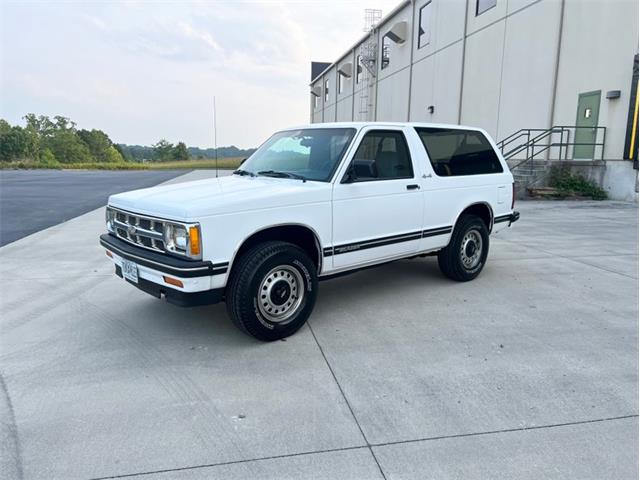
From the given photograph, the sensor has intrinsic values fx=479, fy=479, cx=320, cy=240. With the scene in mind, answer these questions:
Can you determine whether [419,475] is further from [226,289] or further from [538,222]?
[538,222]

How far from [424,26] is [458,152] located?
894 inches

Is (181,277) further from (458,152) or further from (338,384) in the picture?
(458,152)

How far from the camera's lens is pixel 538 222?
1088cm

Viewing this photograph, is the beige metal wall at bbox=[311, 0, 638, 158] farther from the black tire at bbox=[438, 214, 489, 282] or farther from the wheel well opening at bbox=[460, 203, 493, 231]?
the black tire at bbox=[438, 214, 489, 282]

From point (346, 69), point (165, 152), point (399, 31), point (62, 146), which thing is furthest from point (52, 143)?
point (399, 31)

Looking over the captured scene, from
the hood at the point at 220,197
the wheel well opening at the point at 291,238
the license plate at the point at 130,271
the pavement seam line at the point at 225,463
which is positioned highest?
the hood at the point at 220,197

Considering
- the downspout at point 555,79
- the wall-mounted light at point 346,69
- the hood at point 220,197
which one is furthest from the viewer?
the wall-mounted light at point 346,69

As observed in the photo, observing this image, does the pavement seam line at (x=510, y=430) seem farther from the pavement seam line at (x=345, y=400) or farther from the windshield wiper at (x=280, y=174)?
the windshield wiper at (x=280, y=174)

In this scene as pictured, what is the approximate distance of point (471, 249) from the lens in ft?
19.8

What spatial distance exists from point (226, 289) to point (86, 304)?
2.17 m

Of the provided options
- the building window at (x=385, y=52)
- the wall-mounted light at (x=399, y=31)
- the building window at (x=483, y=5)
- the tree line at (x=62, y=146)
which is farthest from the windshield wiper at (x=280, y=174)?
the tree line at (x=62, y=146)

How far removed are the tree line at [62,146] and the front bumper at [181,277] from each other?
53027 millimetres

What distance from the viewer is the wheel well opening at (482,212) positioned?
5.98 metres

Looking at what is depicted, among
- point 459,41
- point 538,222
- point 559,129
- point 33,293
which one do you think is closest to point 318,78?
point 459,41
